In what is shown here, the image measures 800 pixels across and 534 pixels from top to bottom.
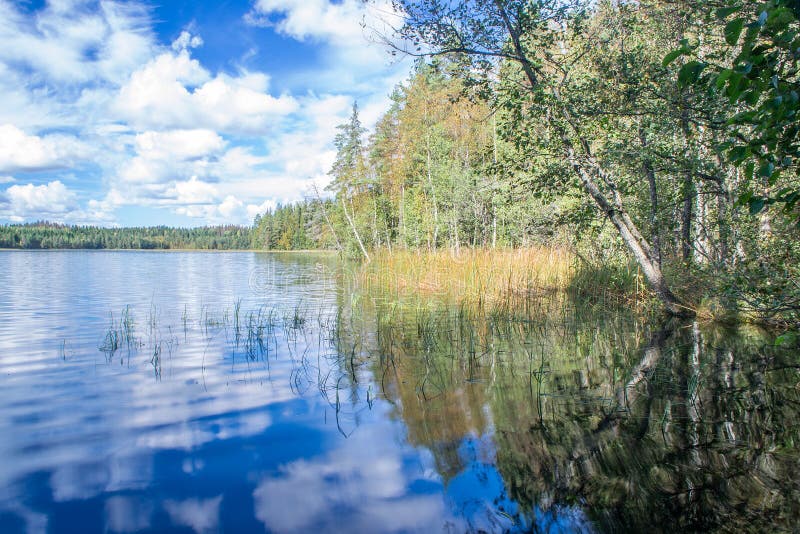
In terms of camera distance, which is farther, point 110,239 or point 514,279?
point 110,239

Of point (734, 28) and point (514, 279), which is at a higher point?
point (734, 28)

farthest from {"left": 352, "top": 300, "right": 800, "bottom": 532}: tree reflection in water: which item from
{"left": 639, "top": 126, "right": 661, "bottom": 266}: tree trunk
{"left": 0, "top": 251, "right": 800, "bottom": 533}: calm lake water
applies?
{"left": 639, "top": 126, "right": 661, "bottom": 266}: tree trunk

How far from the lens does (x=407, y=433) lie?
4.32 m

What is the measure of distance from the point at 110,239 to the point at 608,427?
140 meters

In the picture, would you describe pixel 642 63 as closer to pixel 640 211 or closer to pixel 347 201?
pixel 640 211

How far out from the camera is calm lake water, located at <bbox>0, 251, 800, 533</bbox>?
122 inches

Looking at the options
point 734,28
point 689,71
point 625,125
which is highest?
point 625,125

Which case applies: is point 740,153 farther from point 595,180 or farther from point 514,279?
point 514,279

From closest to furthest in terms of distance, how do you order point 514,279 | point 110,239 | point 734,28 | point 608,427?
point 734,28
point 608,427
point 514,279
point 110,239

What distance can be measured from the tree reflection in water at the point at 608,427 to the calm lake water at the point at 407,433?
0.02 metres

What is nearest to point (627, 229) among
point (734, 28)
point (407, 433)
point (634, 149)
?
point (634, 149)

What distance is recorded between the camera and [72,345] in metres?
8.12

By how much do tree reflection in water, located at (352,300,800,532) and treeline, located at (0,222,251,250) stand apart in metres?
124

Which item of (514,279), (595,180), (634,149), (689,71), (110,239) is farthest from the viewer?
(110,239)
